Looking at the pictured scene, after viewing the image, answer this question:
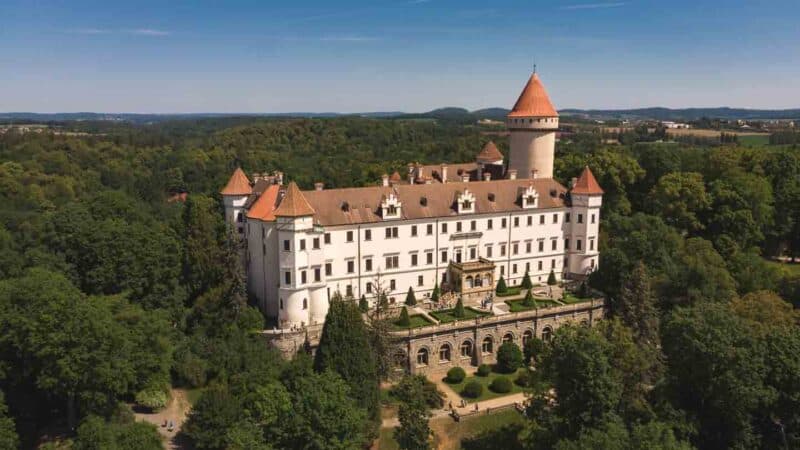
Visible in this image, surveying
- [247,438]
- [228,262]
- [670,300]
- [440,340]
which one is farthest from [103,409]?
[670,300]

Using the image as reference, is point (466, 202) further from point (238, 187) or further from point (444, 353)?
point (238, 187)

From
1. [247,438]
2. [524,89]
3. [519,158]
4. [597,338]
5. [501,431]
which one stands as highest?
[524,89]

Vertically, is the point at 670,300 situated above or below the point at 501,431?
above

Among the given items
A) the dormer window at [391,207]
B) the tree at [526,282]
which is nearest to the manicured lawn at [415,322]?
the dormer window at [391,207]

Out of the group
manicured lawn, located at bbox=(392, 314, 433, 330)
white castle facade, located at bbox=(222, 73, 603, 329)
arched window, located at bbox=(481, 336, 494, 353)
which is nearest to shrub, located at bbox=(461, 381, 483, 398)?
arched window, located at bbox=(481, 336, 494, 353)

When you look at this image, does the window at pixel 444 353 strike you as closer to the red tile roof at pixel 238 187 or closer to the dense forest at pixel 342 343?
the dense forest at pixel 342 343

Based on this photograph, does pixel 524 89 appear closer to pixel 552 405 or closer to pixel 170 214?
pixel 552 405

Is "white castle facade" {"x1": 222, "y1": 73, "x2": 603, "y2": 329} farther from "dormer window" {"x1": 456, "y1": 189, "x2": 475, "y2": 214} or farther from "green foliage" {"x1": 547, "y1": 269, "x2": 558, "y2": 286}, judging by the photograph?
"green foliage" {"x1": 547, "y1": 269, "x2": 558, "y2": 286}
